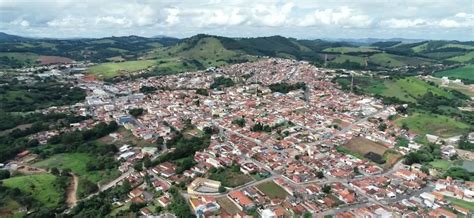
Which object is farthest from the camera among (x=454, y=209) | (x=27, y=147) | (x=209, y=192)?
(x=27, y=147)

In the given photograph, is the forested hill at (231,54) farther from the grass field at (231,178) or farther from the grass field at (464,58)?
the grass field at (231,178)

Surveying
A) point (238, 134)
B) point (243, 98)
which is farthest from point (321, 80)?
Result: point (238, 134)

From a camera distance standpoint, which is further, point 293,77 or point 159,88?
point 293,77

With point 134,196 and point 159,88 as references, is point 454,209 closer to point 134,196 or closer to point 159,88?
point 134,196

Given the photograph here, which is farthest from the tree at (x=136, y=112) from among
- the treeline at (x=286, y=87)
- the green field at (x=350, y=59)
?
the green field at (x=350, y=59)

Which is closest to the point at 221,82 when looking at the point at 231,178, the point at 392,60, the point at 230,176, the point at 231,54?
the point at 231,54

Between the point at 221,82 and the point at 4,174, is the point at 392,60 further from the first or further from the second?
the point at 4,174
